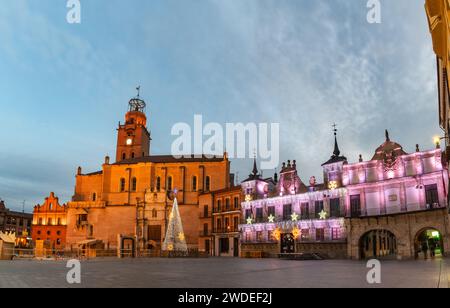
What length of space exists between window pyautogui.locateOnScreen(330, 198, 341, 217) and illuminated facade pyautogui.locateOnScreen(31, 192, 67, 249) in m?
59.3

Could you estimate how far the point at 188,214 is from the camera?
67.1 m

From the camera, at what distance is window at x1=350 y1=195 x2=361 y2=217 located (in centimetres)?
4009

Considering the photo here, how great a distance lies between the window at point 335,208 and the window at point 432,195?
31.5 ft

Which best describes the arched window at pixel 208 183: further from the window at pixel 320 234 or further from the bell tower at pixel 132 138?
the window at pixel 320 234

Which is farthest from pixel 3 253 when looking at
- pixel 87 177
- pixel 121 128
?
pixel 121 128

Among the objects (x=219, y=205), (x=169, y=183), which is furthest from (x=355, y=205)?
(x=169, y=183)

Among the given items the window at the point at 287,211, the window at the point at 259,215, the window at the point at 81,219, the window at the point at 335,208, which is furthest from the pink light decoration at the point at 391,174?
the window at the point at 81,219

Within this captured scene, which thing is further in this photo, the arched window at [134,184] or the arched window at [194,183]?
the arched window at [134,184]

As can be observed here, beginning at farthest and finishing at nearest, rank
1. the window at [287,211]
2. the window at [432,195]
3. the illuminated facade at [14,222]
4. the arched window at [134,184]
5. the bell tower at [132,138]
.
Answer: the illuminated facade at [14,222]
the bell tower at [132,138]
the arched window at [134,184]
the window at [287,211]
the window at [432,195]

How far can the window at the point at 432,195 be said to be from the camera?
34.2m

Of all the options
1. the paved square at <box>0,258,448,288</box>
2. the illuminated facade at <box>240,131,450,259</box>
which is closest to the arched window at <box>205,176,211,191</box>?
the illuminated facade at <box>240,131,450,259</box>

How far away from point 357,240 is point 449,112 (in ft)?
62.7
